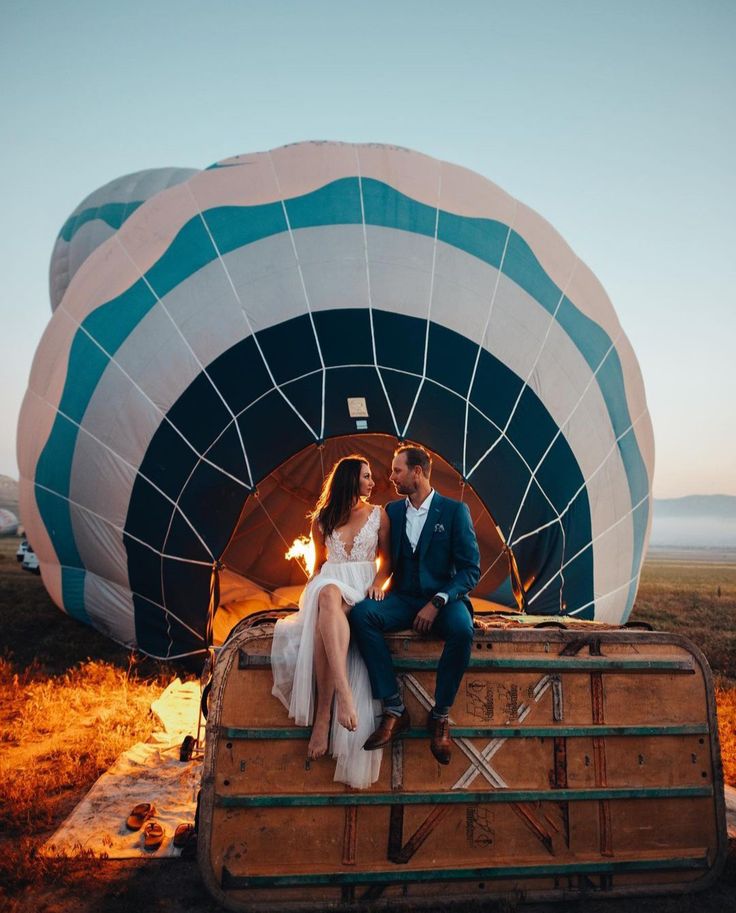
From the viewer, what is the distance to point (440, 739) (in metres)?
2.57

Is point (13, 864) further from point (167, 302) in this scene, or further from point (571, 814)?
point (167, 302)

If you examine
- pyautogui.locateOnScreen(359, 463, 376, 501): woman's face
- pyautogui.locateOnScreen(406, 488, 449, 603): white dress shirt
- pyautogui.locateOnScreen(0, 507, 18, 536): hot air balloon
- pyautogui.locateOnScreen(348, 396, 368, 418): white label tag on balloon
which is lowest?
pyautogui.locateOnScreen(0, 507, 18, 536): hot air balloon

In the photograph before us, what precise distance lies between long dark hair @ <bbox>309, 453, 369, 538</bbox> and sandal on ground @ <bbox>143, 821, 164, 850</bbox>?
56.6 inches

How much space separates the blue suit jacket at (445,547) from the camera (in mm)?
2885

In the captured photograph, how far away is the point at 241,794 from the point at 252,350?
3.16 metres

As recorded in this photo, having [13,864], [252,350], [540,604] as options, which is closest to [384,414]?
[252,350]

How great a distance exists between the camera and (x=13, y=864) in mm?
2691

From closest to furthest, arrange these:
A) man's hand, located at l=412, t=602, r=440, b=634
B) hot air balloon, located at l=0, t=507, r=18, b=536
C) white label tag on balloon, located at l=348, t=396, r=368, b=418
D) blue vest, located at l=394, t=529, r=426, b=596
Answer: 1. man's hand, located at l=412, t=602, r=440, b=634
2. blue vest, located at l=394, t=529, r=426, b=596
3. white label tag on balloon, located at l=348, t=396, r=368, b=418
4. hot air balloon, located at l=0, t=507, r=18, b=536

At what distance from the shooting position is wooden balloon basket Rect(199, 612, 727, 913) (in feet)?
8.25

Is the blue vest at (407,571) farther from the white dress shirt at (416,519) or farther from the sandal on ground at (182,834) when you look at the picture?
the sandal on ground at (182,834)

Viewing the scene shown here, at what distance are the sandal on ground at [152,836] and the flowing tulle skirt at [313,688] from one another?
93cm

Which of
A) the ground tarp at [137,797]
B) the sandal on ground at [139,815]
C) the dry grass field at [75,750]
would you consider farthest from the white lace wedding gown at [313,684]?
the sandal on ground at [139,815]

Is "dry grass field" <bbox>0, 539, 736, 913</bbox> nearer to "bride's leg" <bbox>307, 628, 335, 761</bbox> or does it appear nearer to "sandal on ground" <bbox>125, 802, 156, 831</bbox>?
"sandal on ground" <bbox>125, 802, 156, 831</bbox>

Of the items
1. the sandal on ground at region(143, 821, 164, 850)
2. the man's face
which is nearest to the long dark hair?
the man's face
